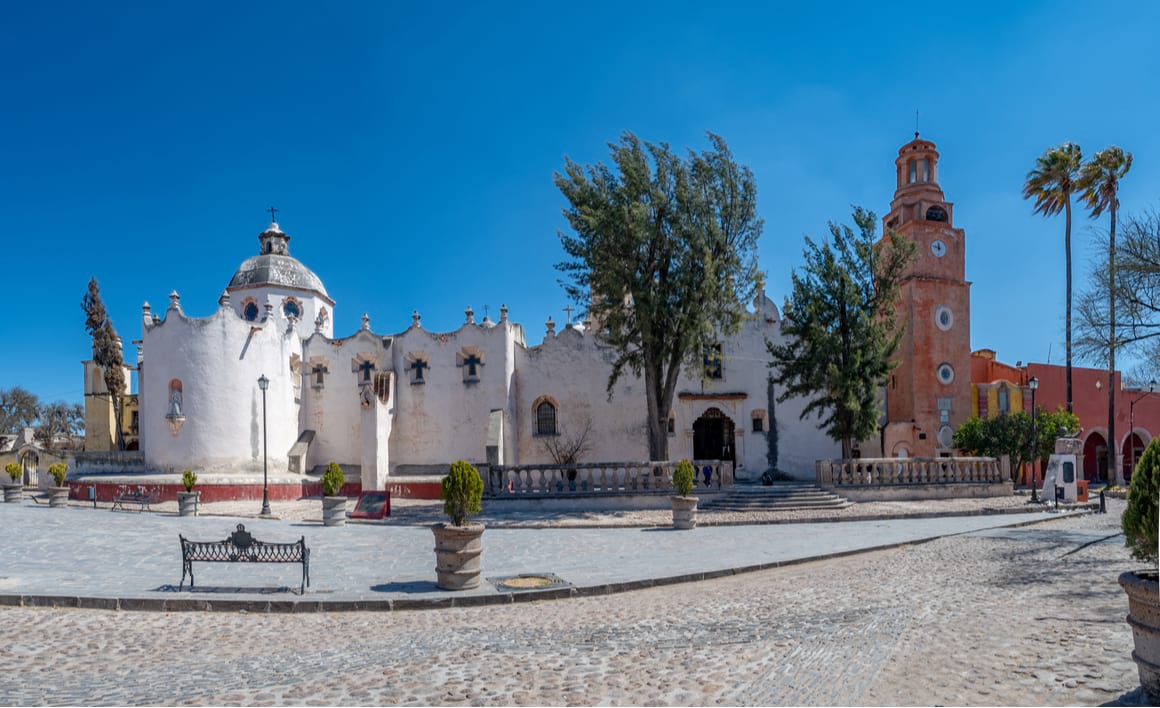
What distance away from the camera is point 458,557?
9.84 m

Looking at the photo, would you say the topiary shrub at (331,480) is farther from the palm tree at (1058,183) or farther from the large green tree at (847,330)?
the palm tree at (1058,183)

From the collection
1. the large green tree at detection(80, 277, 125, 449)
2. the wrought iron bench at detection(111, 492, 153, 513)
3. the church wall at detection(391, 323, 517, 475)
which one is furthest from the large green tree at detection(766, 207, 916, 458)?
the large green tree at detection(80, 277, 125, 449)

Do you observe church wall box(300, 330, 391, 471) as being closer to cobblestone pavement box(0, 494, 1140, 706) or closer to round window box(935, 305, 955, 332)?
cobblestone pavement box(0, 494, 1140, 706)

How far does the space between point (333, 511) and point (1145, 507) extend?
16.4 metres

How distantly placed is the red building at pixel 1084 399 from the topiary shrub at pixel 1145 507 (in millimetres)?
28982

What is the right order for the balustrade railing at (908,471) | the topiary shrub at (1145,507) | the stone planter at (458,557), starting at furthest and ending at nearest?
the balustrade railing at (908,471)
the stone planter at (458,557)
the topiary shrub at (1145,507)

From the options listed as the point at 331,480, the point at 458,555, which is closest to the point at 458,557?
the point at 458,555

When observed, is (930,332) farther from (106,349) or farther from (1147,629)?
(106,349)

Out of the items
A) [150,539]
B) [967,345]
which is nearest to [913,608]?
[150,539]

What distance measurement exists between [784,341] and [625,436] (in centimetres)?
734

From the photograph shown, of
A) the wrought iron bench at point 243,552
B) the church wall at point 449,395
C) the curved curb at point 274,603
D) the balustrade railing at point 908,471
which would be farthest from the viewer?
the church wall at point 449,395

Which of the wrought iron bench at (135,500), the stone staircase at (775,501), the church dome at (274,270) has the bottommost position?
the wrought iron bench at (135,500)

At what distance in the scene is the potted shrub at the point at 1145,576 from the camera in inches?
186

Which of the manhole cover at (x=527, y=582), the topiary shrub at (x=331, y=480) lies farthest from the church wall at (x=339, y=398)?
the manhole cover at (x=527, y=582)
